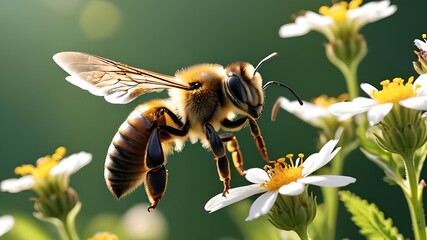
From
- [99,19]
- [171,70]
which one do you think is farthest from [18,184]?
[99,19]

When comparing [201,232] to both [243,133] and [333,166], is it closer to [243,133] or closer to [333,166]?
[243,133]

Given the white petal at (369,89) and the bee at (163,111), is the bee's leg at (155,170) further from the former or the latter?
the white petal at (369,89)

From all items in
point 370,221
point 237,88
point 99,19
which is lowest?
point 370,221

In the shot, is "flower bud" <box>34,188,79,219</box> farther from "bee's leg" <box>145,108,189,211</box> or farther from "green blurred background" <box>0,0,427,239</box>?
"green blurred background" <box>0,0,427,239</box>

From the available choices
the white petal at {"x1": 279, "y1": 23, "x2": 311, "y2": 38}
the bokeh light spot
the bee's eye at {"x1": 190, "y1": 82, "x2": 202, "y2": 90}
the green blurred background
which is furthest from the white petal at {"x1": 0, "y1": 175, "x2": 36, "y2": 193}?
the bokeh light spot

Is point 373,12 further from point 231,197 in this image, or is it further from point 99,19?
point 99,19
